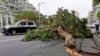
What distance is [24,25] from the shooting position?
3128 centimetres

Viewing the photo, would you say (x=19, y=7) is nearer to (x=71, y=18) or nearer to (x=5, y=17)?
(x=5, y=17)

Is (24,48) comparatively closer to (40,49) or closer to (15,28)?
(40,49)

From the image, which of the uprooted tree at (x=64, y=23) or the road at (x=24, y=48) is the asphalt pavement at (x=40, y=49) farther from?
the uprooted tree at (x=64, y=23)

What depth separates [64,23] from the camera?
1543 cm

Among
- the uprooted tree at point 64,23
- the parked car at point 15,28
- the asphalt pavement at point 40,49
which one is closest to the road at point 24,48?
the asphalt pavement at point 40,49

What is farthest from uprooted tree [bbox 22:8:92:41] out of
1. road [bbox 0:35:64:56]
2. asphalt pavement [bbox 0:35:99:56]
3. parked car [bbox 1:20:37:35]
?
parked car [bbox 1:20:37:35]

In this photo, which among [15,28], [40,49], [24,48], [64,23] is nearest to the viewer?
[40,49]

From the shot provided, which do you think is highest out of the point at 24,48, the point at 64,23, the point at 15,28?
the point at 64,23

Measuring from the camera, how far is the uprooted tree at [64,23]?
627 inches

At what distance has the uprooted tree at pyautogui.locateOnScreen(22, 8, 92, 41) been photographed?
15930mm

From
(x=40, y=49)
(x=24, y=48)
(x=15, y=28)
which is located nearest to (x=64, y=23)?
(x=24, y=48)

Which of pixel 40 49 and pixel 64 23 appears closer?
pixel 40 49

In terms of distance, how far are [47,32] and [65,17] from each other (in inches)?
70.2

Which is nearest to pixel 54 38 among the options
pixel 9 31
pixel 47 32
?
pixel 47 32
